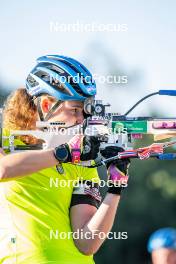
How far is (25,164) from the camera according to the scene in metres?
6.15

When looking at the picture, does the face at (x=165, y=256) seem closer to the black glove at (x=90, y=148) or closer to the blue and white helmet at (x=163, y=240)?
the blue and white helmet at (x=163, y=240)

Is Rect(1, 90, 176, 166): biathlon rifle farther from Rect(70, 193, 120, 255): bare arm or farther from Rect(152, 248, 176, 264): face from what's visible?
Rect(152, 248, 176, 264): face

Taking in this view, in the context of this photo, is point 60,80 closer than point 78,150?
No

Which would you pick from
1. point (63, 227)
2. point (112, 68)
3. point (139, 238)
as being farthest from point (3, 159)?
point (139, 238)

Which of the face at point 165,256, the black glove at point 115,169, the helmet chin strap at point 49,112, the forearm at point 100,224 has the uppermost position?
the helmet chin strap at point 49,112

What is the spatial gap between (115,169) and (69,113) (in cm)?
49

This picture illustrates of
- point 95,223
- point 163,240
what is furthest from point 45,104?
point 163,240

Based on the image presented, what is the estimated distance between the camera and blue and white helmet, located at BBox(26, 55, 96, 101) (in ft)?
21.7

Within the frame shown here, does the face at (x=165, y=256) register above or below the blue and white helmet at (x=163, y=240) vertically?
below

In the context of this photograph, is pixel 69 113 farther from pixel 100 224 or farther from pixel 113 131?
pixel 100 224

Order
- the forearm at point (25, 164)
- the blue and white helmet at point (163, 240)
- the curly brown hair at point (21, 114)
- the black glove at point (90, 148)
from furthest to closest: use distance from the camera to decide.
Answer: the blue and white helmet at point (163, 240), the curly brown hair at point (21, 114), the black glove at point (90, 148), the forearm at point (25, 164)

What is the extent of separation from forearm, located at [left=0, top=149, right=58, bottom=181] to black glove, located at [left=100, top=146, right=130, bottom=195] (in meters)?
0.44

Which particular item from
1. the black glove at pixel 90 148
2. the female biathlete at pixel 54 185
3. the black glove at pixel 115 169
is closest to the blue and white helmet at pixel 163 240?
the female biathlete at pixel 54 185

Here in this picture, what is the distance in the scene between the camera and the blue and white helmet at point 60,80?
6.62 metres
